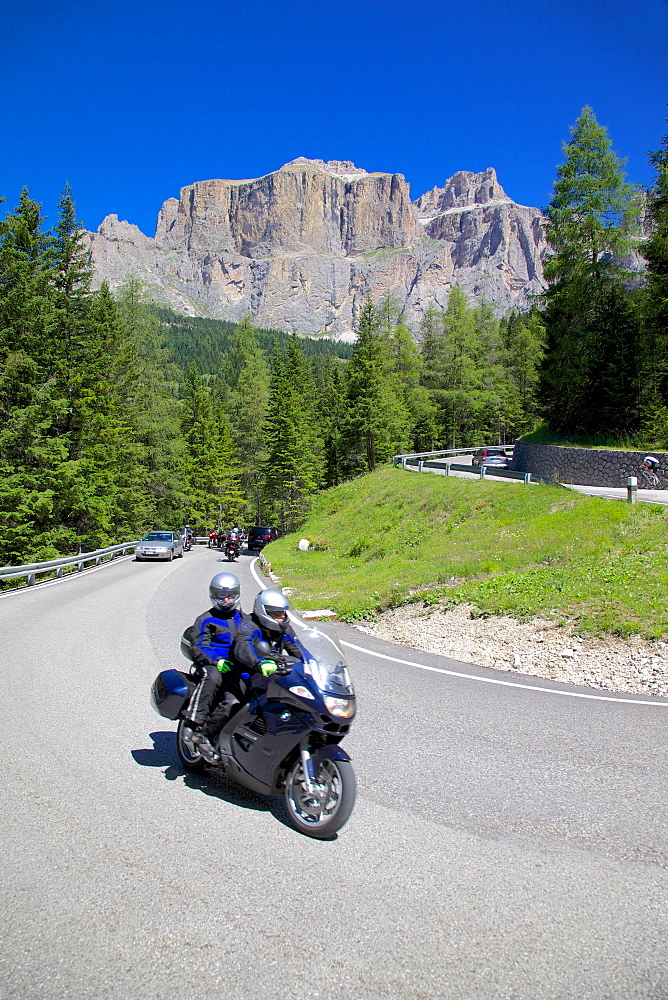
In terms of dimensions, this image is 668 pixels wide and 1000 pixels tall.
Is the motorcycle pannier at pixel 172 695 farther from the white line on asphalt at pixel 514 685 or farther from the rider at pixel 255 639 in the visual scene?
the white line on asphalt at pixel 514 685

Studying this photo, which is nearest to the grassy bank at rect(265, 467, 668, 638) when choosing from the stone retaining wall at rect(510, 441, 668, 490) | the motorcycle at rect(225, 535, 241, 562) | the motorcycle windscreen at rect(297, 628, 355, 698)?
the stone retaining wall at rect(510, 441, 668, 490)

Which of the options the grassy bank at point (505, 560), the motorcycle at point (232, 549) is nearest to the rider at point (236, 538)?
the motorcycle at point (232, 549)

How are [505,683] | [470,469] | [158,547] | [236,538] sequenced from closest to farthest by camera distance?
[505,683] < [158,547] < [470,469] < [236,538]

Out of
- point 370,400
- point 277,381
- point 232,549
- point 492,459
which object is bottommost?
point 232,549

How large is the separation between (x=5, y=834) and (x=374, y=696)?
4592 mm

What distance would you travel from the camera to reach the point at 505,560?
15.3 meters

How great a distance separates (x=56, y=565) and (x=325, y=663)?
21.8m

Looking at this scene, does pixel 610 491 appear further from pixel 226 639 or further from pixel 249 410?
pixel 249 410

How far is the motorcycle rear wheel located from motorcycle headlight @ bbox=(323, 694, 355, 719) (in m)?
1.66

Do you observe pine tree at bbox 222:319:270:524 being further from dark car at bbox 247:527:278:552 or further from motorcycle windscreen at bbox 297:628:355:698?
motorcycle windscreen at bbox 297:628:355:698

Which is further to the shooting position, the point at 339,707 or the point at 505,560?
the point at 505,560

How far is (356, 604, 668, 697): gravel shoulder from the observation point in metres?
8.67

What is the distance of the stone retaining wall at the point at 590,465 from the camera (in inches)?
998

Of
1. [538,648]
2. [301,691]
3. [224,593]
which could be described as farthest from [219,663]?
[538,648]
